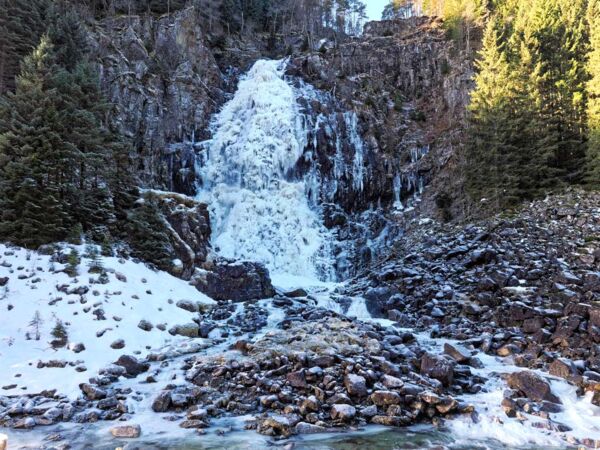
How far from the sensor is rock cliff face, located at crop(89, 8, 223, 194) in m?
28.0

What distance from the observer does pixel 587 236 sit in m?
15.9

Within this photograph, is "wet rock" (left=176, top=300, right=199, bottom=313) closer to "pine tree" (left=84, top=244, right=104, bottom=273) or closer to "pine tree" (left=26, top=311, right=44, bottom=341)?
"pine tree" (left=84, top=244, right=104, bottom=273)

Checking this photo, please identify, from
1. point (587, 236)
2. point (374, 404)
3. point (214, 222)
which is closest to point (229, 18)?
point (214, 222)

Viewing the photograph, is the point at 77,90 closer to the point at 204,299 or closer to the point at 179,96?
the point at 204,299

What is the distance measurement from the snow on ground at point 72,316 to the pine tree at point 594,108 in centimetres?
2060

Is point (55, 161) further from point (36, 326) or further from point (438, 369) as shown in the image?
point (438, 369)

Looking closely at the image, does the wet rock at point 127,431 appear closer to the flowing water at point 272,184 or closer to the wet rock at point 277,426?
the wet rock at point 277,426

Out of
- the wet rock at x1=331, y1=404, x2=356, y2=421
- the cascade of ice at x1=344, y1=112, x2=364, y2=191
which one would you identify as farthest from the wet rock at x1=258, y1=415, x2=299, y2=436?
the cascade of ice at x1=344, y1=112, x2=364, y2=191

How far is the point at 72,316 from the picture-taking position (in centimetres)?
1124

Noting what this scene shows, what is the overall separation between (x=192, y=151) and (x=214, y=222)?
6.15 metres

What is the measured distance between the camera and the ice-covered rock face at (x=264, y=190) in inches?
1013

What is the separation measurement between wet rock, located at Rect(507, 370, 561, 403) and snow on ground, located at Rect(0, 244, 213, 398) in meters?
8.56

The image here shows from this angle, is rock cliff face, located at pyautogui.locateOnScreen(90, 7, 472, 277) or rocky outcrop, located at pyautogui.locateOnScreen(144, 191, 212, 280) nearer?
rocky outcrop, located at pyautogui.locateOnScreen(144, 191, 212, 280)

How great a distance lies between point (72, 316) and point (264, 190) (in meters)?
18.0
